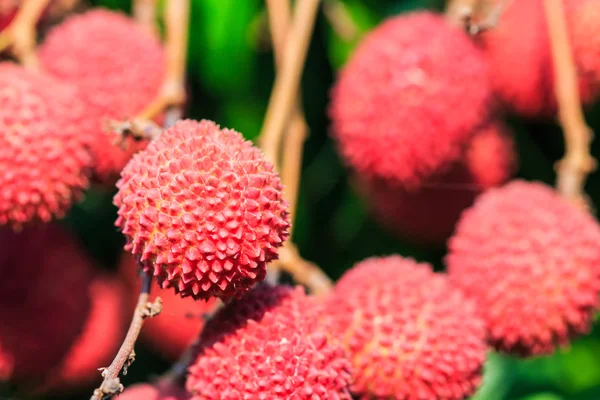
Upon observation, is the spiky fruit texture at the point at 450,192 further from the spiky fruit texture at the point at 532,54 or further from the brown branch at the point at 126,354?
the brown branch at the point at 126,354

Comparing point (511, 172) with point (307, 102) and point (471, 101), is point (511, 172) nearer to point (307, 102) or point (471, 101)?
point (471, 101)

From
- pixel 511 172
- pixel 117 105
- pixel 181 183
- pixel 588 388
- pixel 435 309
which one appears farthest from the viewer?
pixel 511 172

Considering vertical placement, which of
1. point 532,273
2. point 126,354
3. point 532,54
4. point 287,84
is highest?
point 532,54

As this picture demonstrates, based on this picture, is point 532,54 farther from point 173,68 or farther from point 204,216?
point 204,216

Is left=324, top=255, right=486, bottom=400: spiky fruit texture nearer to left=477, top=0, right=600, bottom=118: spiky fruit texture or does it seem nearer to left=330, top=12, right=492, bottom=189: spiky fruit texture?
left=330, top=12, right=492, bottom=189: spiky fruit texture

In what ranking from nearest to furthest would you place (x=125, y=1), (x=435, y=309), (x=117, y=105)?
(x=435, y=309) < (x=117, y=105) < (x=125, y=1)

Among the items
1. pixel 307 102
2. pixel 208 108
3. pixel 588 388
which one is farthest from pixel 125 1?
pixel 588 388

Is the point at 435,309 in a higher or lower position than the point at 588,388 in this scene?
lower

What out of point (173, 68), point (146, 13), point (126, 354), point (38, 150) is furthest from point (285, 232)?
point (146, 13)
